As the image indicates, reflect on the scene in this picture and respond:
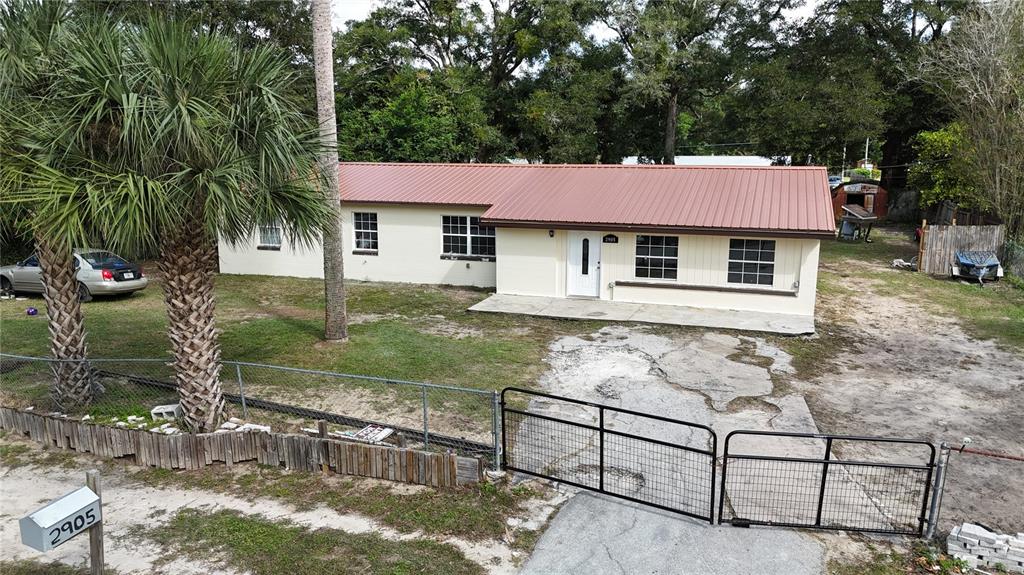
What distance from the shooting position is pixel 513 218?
19062mm

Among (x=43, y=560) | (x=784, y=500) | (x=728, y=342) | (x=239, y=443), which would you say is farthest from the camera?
(x=728, y=342)

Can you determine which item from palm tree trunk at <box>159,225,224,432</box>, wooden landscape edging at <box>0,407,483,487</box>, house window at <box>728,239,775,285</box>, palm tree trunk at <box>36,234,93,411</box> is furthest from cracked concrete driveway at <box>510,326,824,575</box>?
palm tree trunk at <box>36,234,93,411</box>

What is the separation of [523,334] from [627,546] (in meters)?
8.74

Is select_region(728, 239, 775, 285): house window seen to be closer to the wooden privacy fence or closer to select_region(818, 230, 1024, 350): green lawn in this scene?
select_region(818, 230, 1024, 350): green lawn

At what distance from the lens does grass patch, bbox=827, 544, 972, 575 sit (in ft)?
21.6

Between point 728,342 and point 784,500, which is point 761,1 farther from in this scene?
point 784,500

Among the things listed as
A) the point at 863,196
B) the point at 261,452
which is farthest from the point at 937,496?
the point at 863,196

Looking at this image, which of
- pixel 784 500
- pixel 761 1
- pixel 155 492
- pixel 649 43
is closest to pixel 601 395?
pixel 784 500

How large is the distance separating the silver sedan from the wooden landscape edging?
10236 mm

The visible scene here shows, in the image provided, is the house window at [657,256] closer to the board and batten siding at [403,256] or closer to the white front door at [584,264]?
the white front door at [584,264]

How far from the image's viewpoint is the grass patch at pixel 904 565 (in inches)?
259

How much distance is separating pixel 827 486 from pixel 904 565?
171cm

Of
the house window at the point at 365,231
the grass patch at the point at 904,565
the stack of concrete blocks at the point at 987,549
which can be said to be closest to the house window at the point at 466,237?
the house window at the point at 365,231

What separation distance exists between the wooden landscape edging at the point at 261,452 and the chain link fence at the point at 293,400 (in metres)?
0.73
